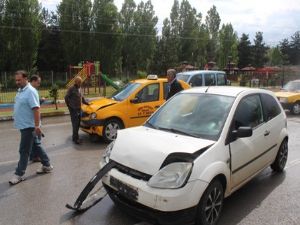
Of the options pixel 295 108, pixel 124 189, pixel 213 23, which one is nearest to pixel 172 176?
pixel 124 189

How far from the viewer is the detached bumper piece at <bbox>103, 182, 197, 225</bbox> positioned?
154 inches

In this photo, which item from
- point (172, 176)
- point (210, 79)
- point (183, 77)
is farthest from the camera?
point (210, 79)

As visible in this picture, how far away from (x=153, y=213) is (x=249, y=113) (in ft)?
7.71

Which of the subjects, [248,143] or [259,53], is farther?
[259,53]

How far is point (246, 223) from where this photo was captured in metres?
4.59

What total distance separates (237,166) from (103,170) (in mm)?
1802

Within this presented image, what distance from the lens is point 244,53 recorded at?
77.1 metres

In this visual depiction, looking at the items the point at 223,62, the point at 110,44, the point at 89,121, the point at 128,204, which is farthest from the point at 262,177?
the point at 223,62

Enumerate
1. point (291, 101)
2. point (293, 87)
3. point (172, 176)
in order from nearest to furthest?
point (172, 176)
point (291, 101)
point (293, 87)

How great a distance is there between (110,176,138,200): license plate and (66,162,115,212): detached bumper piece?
206mm

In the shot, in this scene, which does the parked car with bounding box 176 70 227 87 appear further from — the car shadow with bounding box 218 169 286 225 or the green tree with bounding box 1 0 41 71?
the green tree with bounding box 1 0 41 71

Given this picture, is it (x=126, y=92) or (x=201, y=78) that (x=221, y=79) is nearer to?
(x=201, y=78)

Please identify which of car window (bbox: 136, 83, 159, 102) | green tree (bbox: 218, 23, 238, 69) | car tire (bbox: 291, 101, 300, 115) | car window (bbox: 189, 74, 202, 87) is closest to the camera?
car window (bbox: 136, 83, 159, 102)

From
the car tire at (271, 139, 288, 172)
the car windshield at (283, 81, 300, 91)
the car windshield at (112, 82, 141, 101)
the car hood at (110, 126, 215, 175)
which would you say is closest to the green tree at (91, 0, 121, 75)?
the car windshield at (283, 81, 300, 91)
